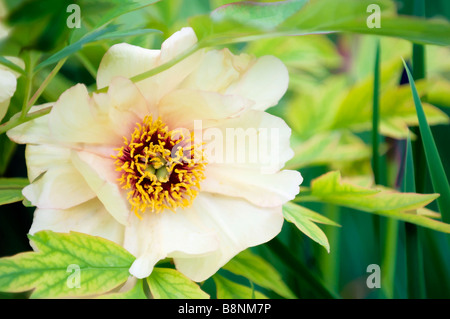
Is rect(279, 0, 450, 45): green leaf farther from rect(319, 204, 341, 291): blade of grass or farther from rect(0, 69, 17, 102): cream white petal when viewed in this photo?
rect(319, 204, 341, 291): blade of grass

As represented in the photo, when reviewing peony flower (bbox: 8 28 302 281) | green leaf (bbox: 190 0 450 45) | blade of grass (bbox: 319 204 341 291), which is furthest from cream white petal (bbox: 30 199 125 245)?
blade of grass (bbox: 319 204 341 291)

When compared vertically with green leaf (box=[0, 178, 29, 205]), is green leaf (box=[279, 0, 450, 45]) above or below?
above

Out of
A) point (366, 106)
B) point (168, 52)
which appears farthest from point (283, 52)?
point (168, 52)

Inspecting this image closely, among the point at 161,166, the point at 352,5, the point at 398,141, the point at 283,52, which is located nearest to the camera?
the point at 352,5

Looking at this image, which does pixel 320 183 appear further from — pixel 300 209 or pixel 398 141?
pixel 398 141

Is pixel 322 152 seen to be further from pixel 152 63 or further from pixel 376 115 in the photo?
pixel 152 63

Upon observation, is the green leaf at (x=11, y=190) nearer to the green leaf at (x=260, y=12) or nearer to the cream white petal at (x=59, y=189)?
the cream white petal at (x=59, y=189)
